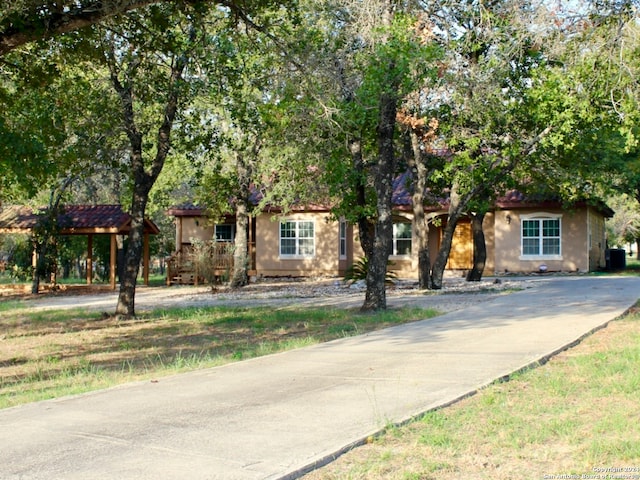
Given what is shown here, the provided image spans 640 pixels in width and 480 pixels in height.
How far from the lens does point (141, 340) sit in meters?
13.5

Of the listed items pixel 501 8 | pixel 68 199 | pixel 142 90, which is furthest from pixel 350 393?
pixel 68 199

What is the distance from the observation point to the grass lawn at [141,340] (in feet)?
30.8

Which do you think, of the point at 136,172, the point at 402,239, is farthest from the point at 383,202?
the point at 402,239

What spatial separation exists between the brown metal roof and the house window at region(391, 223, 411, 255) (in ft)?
33.8

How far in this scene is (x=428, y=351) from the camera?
1001 cm

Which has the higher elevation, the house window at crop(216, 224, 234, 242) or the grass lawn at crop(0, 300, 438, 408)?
the house window at crop(216, 224, 234, 242)

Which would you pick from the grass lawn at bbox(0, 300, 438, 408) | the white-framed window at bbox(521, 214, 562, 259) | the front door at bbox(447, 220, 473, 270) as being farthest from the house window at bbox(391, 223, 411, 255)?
the grass lawn at bbox(0, 300, 438, 408)

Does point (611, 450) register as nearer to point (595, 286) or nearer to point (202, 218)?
point (595, 286)

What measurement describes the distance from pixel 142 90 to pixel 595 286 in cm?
1451

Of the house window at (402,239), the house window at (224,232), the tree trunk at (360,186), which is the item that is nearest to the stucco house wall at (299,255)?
the house window at (224,232)

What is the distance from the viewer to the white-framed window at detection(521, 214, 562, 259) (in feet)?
101

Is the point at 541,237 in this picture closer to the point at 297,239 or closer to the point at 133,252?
the point at 297,239

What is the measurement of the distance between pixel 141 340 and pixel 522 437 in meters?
9.22

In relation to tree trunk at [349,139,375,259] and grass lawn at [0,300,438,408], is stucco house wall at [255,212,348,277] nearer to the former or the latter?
tree trunk at [349,139,375,259]
